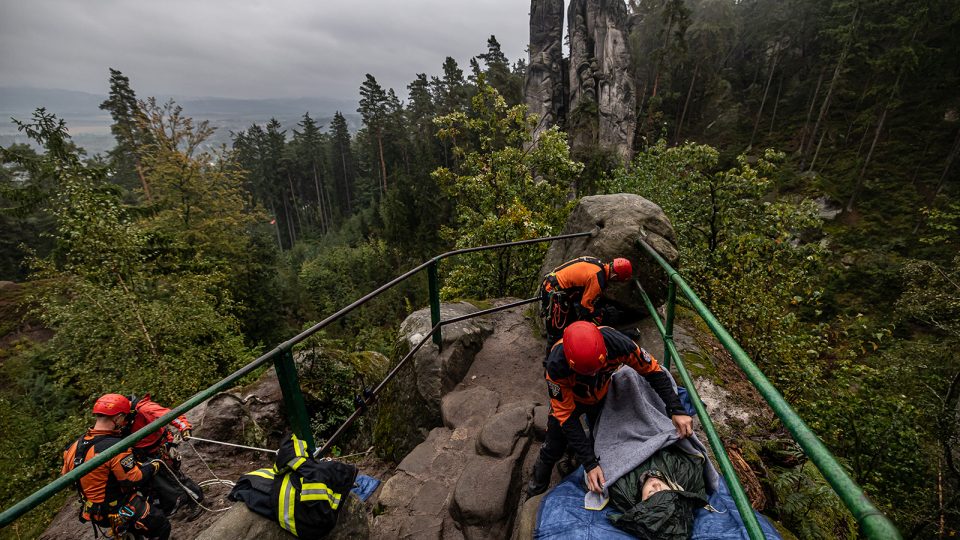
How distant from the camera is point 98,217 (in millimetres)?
10469

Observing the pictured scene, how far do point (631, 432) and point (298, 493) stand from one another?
2.04 metres

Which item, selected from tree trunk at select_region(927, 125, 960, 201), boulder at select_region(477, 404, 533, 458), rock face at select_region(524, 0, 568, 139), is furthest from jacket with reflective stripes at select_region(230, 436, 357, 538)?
rock face at select_region(524, 0, 568, 139)

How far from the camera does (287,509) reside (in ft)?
6.99

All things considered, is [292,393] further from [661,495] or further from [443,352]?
[443,352]

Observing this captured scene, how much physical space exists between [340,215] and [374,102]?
778 inches

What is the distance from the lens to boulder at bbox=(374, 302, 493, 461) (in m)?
4.56

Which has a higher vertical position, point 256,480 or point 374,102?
point 374,102

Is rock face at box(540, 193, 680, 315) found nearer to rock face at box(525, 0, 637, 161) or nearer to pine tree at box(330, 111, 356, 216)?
rock face at box(525, 0, 637, 161)

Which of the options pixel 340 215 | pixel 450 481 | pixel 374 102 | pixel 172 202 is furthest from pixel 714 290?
pixel 340 215

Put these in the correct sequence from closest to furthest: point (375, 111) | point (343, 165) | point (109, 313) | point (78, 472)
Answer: point (78, 472)
point (109, 313)
point (375, 111)
point (343, 165)

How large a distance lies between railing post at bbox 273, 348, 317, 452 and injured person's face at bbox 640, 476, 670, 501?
1.98 meters

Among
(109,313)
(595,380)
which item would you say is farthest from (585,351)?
(109,313)

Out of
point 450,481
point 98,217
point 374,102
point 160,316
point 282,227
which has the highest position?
point 374,102

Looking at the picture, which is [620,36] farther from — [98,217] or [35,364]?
[35,364]
